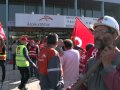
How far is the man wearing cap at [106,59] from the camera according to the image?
2.80m

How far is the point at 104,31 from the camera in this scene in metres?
3.14

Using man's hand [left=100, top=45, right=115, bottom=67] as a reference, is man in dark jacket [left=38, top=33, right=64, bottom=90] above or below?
below

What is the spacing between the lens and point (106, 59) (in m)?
2.81

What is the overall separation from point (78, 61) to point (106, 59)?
4884 mm

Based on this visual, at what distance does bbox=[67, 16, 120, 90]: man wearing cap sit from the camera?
2.80 meters

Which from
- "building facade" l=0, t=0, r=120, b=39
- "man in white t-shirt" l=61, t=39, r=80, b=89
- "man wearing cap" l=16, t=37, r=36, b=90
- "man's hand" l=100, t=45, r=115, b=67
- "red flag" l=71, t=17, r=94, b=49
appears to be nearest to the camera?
"man's hand" l=100, t=45, r=115, b=67

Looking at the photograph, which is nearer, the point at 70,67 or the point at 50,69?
the point at 50,69

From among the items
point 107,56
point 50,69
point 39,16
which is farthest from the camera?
point 39,16

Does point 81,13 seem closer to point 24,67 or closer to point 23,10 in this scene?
point 23,10

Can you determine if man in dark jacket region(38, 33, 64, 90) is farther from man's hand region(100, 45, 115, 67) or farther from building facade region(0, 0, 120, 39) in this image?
building facade region(0, 0, 120, 39)

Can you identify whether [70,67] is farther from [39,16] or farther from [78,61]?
[39,16]

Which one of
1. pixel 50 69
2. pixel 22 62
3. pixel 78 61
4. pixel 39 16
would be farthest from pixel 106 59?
pixel 39 16

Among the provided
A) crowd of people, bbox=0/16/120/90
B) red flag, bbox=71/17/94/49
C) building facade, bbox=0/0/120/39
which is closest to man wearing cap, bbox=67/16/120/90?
crowd of people, bbox=0/16/120/90

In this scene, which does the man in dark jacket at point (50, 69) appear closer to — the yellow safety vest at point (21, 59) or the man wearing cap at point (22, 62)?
the man wearing cap at point (22, 62)
